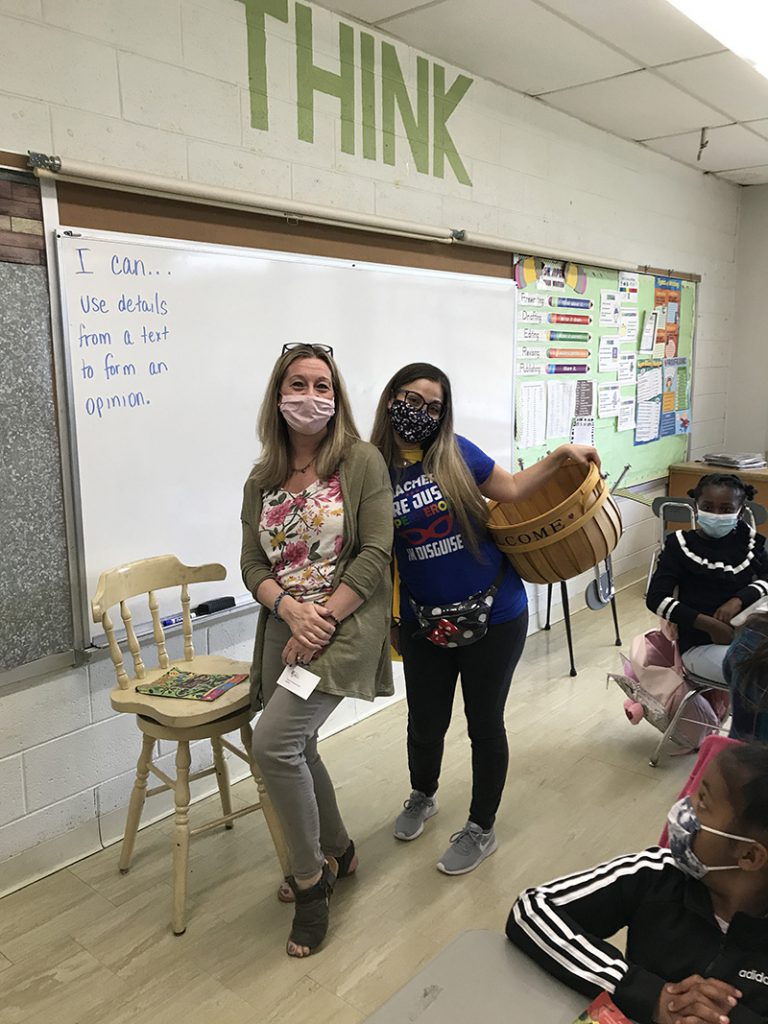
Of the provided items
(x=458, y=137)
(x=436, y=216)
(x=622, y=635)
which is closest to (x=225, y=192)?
(x=436, y=216)

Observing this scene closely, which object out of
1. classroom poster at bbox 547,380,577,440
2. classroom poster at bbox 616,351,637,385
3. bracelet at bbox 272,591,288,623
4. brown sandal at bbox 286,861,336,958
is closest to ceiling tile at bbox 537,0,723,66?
classroom poster at bbox 547,380,577,440

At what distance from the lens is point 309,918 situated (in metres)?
1.94

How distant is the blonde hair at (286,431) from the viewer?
6.42 ft

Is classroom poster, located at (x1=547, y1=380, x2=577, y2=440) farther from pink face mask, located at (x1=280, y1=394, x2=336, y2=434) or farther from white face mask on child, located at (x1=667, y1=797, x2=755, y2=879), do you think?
white face mask on child, located at (x1=667, y1=797, x2=755, y2=879)

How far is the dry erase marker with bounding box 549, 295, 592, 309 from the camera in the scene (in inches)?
159

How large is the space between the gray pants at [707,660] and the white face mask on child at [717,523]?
0.38 m

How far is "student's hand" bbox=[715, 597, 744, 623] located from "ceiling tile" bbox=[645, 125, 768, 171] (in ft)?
9.39

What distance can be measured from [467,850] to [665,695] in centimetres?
102

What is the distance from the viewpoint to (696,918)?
1095 millimetres

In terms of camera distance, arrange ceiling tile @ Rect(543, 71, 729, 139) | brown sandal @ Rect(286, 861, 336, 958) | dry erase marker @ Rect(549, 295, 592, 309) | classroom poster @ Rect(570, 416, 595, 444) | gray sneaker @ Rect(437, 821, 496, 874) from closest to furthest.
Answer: brown sandal @ Rect(286, 861, 336, 958) → gray sneaker @ Rect(437, 821, 496, 874) → ceiling tile @ Rect(543, 71, 729, 139) → dry erase marker @ Rect(549, 295, 592, 309) → classroom poster @ Rect(570, 416, 595, 444)

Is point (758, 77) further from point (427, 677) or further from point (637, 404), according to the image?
point (427, 677)

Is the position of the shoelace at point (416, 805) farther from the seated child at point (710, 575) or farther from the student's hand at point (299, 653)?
the seated child at point (710, 575)

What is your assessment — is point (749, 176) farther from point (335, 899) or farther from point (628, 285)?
point (335, 899)

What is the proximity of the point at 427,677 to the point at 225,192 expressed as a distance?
1.56 m
